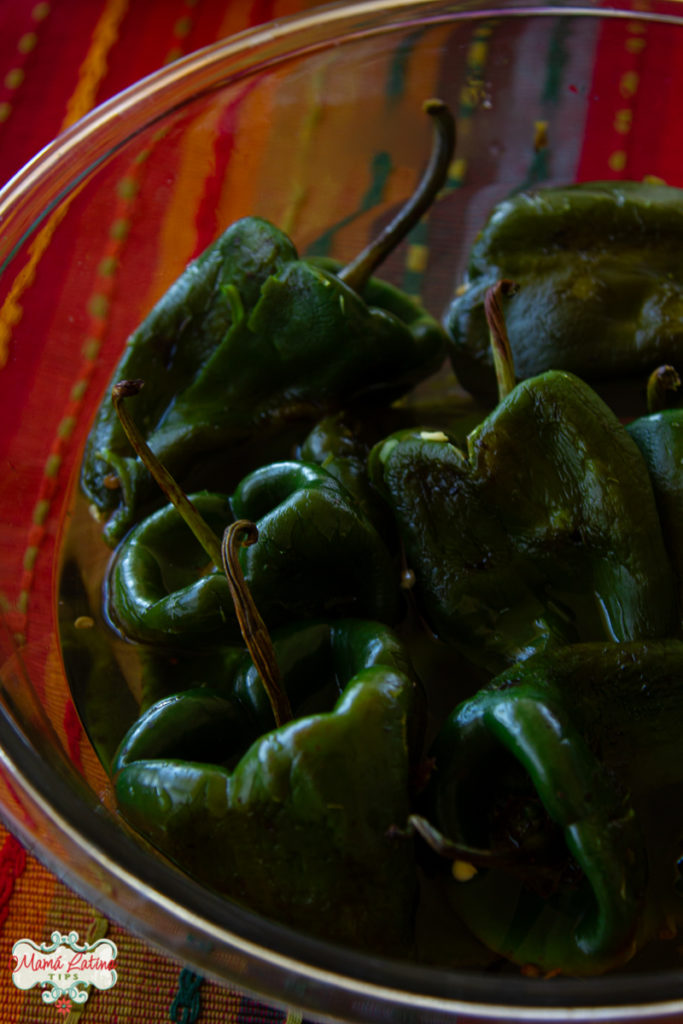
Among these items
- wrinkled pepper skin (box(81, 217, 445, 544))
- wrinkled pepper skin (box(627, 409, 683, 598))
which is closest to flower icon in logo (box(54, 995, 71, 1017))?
wrinkled pepper skin (box(81, 217, 445, 544))

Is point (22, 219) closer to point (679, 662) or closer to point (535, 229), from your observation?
point (535, 229)

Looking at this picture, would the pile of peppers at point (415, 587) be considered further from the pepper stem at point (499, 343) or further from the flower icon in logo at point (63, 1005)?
the flower icon in logo at point (63, 1005)

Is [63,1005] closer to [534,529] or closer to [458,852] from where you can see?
[458,852]

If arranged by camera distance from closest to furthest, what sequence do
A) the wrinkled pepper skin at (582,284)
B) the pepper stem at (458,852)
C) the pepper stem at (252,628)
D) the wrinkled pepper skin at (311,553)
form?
the pepper stem at (458,852) < the pepper stem at (252,628) < the wrinkled pepper skin at (311,553) < the wrinkled pepper skin at (582,284)

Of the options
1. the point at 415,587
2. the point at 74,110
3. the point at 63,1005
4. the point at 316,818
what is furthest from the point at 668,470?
the point at 74,110

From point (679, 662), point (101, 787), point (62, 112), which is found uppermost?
point (62, 112)

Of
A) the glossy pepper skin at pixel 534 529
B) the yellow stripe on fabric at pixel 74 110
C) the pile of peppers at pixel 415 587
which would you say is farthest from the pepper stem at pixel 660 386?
the yellow stripe on fabric at pixel 74 110

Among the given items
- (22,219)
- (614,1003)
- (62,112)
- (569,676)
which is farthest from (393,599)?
(62,112)

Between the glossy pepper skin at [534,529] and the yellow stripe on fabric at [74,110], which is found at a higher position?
the yellow stripe on fabric at [74,110]
